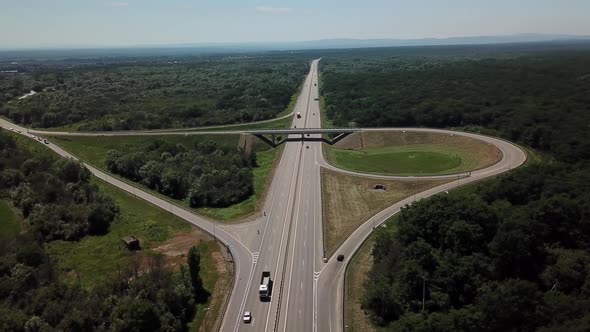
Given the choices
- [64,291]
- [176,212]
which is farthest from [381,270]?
[176,212]

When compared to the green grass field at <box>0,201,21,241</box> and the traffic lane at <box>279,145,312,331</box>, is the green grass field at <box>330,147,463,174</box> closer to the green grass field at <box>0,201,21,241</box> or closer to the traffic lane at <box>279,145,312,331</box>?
the traffic lane at <box>279,145,312,331</box>

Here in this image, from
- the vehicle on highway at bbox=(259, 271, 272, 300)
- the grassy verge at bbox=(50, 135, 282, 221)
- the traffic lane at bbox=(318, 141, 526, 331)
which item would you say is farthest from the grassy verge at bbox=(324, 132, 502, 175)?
the vehicle on highway at bbox=(259, 271, 272, 300)

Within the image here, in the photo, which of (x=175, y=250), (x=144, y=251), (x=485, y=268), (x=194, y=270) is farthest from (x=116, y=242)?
(x=485, y=268)

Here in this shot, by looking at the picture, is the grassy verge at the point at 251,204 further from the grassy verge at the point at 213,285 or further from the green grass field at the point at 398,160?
the green grass field at the point at 398,160

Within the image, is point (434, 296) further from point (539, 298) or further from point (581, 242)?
point (581, 242)

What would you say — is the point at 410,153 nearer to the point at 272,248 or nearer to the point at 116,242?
the point at 272,248

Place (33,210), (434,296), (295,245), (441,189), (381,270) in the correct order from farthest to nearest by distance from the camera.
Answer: (441,189) < (33,210) < (295,245) < (381,270) < (434,296)
